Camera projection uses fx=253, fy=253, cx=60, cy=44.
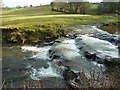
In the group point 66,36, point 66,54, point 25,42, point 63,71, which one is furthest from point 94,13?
point 63,71

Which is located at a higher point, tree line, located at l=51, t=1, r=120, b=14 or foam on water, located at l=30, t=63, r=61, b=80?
tree line, located at l=51, t=1, r=120, b=14

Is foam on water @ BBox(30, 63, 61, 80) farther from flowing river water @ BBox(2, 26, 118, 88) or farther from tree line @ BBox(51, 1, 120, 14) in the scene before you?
tree line @ BBox(51, 1, 120, 14)

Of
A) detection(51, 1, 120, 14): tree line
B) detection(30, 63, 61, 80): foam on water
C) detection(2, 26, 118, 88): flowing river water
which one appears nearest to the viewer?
detection(2, 26, 118, 88): flowing river water

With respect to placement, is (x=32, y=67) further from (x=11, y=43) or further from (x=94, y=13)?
(x=94, y=13)

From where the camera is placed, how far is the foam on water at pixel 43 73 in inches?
478

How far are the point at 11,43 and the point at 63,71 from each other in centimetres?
1265

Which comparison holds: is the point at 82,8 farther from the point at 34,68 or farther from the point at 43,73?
the point at 43,73

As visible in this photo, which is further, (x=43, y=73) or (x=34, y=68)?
(x=34, y=68)

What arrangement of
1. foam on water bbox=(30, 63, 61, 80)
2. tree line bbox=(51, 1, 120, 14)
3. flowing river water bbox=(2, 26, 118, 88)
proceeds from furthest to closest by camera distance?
tree line bbox=(51, 1, 120, 14) → foam on water bbox=(30, 63, 61, 80) → flowing river water bbox=(2, 26, 118, 88)

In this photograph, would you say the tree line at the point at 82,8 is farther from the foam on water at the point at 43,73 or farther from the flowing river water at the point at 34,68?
the foam on water at the point at 43,73

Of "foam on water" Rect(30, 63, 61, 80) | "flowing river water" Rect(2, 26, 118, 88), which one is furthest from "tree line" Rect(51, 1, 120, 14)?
"foam on water" Rect(30, 63, 61, 80)

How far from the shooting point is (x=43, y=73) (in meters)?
12.7

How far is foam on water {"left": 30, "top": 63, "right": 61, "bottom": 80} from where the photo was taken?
12.1m

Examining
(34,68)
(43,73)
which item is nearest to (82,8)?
(34,68)
